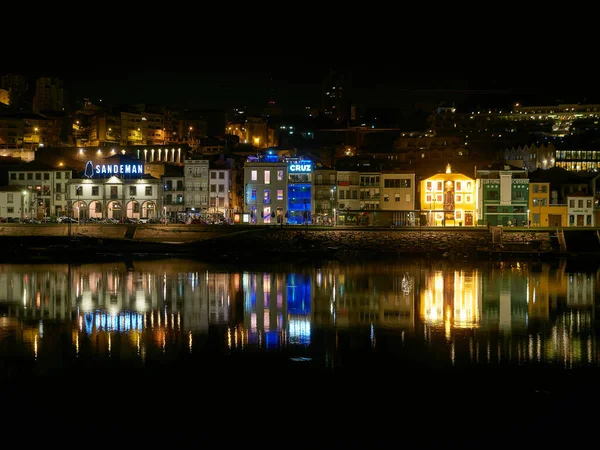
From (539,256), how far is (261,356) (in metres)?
36.0

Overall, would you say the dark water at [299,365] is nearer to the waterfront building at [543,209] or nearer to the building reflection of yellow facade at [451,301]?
the building reflection of yellow facade at [451,301]

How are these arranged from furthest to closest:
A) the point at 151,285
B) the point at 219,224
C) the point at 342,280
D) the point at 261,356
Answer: the point at 219,224
the point at 342,280
the point at 151,285
the point at 261,356

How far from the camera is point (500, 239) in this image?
2114 inches

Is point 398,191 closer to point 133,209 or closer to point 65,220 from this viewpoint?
point 133,209

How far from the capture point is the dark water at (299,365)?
1344cm

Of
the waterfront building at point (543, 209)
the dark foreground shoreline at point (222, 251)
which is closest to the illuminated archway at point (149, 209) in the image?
the dark foreground shoreline at point (222, 251)

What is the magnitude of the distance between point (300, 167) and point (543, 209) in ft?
70.5

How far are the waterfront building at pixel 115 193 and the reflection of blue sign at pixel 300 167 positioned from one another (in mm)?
12267

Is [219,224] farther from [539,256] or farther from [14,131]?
[14,131]

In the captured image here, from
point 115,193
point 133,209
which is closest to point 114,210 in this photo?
point 115,193

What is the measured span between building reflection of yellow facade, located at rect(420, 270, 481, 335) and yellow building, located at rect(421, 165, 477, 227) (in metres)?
24.2

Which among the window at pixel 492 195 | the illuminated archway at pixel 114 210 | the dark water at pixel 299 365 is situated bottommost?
the dark water at pixel 299 365

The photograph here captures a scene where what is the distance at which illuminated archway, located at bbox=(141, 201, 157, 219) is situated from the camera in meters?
65.7

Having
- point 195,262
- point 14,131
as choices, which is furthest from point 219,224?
point 14,131
